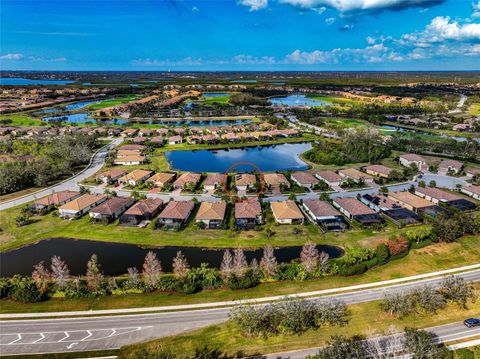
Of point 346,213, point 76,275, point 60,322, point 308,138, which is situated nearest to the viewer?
point 60,322

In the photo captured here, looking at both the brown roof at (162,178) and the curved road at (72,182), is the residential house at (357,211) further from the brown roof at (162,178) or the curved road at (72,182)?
the curved road at (72,182)

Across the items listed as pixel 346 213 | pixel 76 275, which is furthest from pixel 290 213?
pixel 76 275

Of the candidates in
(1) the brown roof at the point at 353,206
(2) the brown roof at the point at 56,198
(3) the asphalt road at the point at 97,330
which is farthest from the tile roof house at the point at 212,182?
(3) the asphalt road at the point at 97,330

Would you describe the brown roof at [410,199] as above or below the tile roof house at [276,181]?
below

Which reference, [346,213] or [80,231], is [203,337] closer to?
[80,231]

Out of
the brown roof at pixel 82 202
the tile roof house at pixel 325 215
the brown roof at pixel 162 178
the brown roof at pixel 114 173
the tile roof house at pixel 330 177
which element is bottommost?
the tile roof house at pixel 325 215

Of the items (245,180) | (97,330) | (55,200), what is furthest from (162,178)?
(97,330)

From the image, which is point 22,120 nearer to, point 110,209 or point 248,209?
point 110,209

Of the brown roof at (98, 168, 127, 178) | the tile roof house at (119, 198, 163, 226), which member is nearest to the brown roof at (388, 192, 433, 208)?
the tile roof house at (119, 198, 163, 226)
